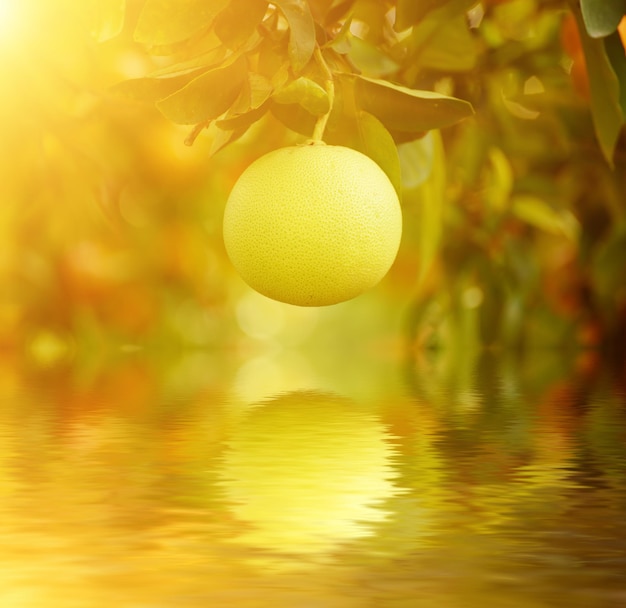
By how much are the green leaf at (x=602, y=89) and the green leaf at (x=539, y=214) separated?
0.72 m

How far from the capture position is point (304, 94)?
26.7 inches

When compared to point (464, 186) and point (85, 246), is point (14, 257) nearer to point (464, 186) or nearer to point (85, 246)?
point (85, 246)

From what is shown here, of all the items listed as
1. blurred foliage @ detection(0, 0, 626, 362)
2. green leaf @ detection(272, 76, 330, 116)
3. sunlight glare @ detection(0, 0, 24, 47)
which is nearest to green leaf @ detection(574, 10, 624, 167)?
blurred foliage @ detection(0, 0, 626, 362)

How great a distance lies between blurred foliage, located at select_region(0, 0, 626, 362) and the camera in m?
1.10

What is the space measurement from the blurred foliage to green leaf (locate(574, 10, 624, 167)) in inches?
4.4

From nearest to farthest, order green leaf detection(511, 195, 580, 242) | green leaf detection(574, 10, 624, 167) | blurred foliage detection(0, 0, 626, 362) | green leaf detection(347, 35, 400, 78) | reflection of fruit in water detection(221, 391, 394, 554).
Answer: reflection of fruit in water detection(221, 391, 394, 554) < green leaf detection(574, 10, 624, 167) < green leaf detection(347, 35, 400, 78) < blurred foliage detection(0, 0, 626, 362) < green leaf detection(511, 195, 580, 242)

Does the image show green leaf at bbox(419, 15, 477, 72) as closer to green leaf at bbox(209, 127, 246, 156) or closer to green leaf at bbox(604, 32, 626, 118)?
green leaf at bbox(604, 32, 626, 118)

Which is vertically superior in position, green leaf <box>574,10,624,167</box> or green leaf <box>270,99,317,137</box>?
green leaf <box>574,10,624,167</box>

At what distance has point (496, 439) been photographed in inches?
37.0

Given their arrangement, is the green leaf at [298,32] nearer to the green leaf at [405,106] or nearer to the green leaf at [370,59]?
the green leaf at [405,106]

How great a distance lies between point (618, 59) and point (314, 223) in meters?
0.27

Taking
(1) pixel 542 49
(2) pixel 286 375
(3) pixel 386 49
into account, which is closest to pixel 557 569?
(3) pixel 386 49

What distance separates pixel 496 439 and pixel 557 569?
0.34 m

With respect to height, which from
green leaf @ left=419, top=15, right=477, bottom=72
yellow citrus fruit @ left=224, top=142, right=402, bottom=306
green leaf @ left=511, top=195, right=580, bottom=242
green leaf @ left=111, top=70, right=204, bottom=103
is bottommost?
yellow citrus fruit @ left=224, top=142, right=402, bottom=306
